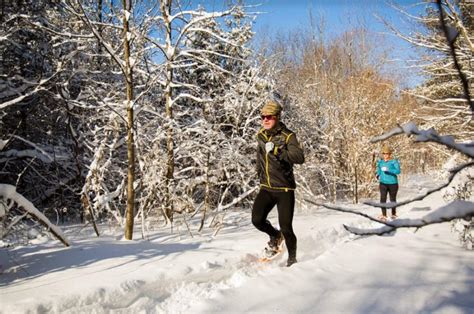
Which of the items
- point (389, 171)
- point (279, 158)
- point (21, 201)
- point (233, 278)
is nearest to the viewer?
point (21, 201)

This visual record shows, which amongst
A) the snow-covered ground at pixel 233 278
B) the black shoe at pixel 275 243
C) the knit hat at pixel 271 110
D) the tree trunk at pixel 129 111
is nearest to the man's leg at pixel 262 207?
the black shoe at pixel 275 243

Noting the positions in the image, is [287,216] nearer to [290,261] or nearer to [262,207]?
[262,207]

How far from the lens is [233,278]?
158 inches

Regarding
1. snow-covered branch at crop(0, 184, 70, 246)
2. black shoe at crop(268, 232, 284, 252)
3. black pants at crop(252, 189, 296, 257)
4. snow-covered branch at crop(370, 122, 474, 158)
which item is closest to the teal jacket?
black shoe at crop(268, 232, 284, 252)

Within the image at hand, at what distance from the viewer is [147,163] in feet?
23.4

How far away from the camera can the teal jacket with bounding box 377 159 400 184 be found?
8.02 m

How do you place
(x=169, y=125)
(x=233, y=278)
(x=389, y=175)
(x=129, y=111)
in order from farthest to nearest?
(x=389, y=175), (x=169, y=125), (x=129, y=111), (x=233, y=278)

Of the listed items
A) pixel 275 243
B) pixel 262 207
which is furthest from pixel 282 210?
pixel 275 243

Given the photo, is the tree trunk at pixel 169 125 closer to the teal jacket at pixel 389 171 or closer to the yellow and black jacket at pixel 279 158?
the yellow and black jacket at pixel 279 158

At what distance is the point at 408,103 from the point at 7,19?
1550 centimetres

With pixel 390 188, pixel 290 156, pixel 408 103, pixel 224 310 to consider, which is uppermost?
pixel 408 103

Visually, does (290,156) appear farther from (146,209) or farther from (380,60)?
(380,60)

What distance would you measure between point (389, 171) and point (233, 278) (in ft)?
17.4

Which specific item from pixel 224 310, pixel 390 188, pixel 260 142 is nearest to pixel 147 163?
pixel 260 142
